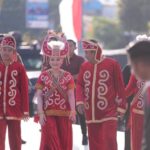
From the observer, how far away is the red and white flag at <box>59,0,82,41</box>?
21953mm

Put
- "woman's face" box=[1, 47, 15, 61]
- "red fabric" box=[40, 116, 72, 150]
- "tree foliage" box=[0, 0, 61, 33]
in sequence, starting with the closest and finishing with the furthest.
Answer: "red fabric" box=[40, 116, 72, 150]
"woman's face" box=[1, 47, 15, 61]
"tree foliage" box=[0, 0, 61, 33]

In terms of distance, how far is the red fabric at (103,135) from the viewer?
1209cm

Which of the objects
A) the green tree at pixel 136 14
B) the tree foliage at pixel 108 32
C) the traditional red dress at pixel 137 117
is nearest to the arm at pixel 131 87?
the traditional red dress at pixel 137 117

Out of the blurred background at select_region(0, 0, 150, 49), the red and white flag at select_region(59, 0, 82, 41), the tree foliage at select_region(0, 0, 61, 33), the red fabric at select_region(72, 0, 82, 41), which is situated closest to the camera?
the red and white flag at select_region(59, 0, 82, 41)

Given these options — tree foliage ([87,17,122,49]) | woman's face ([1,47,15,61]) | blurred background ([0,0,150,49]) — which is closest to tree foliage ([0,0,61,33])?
blurred background ([0,0,150,49])

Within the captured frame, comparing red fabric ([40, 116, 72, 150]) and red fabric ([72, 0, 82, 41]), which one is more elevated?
red fabric ([72, 0, 82, 41])

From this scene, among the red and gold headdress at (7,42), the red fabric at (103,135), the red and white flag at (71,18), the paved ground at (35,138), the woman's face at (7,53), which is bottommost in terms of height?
the paved ground at (35,138)

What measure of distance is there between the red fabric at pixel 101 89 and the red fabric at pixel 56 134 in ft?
0.98

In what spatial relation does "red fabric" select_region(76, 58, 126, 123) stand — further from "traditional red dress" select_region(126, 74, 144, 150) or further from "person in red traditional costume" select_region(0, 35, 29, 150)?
"person in red traditional costume" select_region(0, 35, 29, 150)

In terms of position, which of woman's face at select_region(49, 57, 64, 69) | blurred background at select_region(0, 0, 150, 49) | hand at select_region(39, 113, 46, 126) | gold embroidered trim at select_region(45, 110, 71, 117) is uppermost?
blurred background at select_region(0, 0, 150, 49)

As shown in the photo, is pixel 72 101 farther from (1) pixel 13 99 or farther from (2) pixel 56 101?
(1) pixel 13 99

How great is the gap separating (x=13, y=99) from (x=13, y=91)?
110 mm

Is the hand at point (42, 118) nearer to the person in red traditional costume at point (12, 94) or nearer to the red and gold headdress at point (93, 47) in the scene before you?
the person in red traditional costume at point (12, 94)

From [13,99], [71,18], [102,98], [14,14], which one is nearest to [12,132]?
[13,99]
